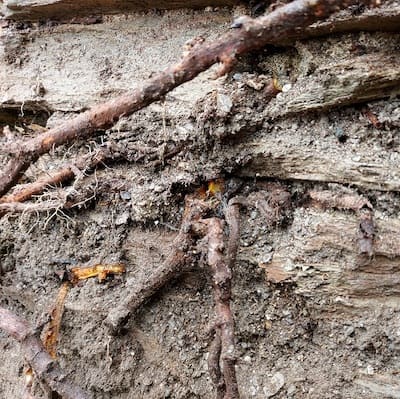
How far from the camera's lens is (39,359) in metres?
1.26

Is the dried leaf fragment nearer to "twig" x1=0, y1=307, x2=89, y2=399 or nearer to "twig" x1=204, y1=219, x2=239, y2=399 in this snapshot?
"twig" x1=0, y1=307, x2=89, y2=399

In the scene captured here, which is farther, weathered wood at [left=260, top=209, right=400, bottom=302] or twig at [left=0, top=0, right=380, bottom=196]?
weathered wood at [left=260, top=209, right=400, bottom=302]

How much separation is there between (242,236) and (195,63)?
46 centimetres

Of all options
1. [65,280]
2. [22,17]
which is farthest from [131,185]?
[22,17]

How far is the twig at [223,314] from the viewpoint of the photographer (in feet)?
3.65

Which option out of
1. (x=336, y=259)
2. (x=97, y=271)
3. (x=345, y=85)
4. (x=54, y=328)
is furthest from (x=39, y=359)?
(x=345, y=85)

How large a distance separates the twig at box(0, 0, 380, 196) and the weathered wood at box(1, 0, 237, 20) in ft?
1.60

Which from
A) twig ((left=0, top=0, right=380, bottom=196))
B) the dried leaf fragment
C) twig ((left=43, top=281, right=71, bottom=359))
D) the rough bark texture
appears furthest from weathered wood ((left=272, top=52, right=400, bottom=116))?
twig ((left=43, top=281, right=71, bottom=359))

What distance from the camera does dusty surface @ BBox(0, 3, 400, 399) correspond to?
46.6 inches

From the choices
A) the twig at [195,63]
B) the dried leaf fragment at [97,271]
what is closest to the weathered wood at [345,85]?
the twig at [195,63]

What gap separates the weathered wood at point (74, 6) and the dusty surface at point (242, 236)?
36mm

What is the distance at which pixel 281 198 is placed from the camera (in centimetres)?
128

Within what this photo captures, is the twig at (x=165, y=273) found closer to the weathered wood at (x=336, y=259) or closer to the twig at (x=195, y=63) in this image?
the weathered wood at (x=336, y=259)

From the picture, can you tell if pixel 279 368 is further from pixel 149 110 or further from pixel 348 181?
pixel 149 110
